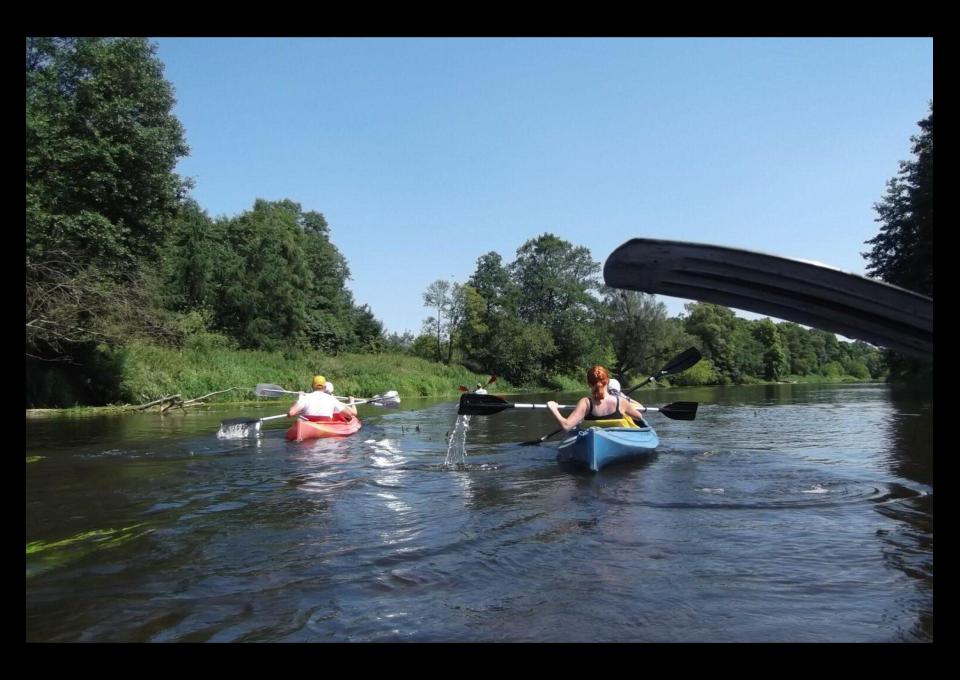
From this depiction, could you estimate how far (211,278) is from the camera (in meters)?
40.0

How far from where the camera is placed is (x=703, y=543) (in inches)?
207

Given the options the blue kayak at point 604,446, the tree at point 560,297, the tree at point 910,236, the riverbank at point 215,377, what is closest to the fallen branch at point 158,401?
the riverbank at point 215,377

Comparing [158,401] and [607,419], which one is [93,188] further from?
[607,419]

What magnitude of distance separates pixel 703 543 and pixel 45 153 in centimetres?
2232

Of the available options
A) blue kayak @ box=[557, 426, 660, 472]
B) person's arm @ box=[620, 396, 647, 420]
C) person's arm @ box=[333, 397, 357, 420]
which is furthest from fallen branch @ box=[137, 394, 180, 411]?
person's arm @ box=[620, 396, 647, 420]

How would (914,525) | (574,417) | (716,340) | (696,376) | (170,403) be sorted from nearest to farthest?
(914,525)
(574,417)
(170,403)
(696,376)
(716,340)

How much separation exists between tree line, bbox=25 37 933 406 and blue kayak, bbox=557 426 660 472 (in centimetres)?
654

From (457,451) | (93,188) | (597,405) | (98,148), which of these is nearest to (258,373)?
(93,188)

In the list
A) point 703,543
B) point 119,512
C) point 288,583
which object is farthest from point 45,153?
point 703,543

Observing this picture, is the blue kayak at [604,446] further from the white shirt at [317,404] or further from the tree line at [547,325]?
the tree line at [547,325]

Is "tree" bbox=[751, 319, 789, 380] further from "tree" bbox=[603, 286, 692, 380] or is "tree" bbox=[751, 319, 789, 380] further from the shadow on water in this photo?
the shadow on water

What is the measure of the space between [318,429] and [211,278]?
30.8 meters

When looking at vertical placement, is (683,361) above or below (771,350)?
above
